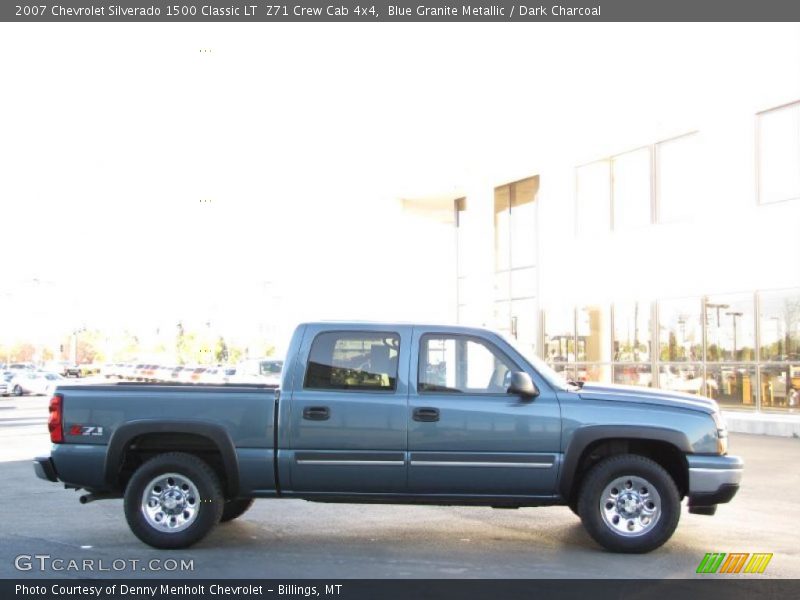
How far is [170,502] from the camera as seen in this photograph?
8000 mm

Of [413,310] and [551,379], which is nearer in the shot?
[551,379]

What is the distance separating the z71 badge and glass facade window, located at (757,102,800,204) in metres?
17.5

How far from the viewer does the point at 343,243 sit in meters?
41.0

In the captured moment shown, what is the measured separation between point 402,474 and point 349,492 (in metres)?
0.49

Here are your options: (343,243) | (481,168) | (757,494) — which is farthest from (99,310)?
(757,494)

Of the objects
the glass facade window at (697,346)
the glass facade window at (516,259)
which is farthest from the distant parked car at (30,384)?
the glass facade window at (697,346)

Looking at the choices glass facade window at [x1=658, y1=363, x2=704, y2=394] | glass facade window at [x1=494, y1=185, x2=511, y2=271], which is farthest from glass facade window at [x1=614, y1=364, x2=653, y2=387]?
glass facade window at [x1=494, y1=185, x2=511, y2=271]

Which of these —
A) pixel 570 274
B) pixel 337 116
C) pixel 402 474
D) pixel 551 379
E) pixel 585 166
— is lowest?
pixel 402 474

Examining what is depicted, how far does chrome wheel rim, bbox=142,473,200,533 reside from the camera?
7934 mm

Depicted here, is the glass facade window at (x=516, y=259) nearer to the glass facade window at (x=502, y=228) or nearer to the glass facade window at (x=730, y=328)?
the glass facade window at (x=502, y=228)

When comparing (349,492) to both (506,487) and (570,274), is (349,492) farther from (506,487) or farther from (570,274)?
(570,274)

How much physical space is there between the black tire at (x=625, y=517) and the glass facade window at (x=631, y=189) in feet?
62.0

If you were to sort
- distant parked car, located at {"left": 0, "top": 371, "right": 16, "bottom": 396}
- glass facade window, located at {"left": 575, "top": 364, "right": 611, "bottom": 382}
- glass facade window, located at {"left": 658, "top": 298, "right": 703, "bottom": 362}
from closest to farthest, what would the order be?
1. glass facade window, located at {"left": 658, "top": 298, "right": 703, "bottom": 362}
2. glass facade window, located at {"left": 575, "top": 364, "right": 611, "bottom": 382}
3. distant parked car, located at {"left": 0, "top": 371, "right": 16, "bottom": 396}

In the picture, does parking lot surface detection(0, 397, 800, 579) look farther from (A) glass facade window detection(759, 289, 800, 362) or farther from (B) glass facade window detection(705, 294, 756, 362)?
(B) glass facade window detection(705, 294, 756, 362)
